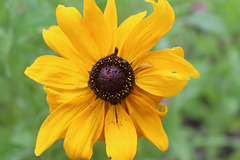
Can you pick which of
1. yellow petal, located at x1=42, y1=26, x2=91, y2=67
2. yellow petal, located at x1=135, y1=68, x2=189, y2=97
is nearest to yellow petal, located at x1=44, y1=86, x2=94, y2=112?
yellow petal, located at x1=42, y1=26, x2=91, y2=67

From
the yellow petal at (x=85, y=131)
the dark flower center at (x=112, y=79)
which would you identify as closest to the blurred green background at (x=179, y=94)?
the dark flower center at (x=112, y=79)

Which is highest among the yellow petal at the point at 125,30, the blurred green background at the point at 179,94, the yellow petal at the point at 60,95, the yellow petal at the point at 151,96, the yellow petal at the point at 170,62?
the yellow petal at the point at 125,30

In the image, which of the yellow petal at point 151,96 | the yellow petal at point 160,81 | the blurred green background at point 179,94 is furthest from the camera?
the blurred green background at point 179,94

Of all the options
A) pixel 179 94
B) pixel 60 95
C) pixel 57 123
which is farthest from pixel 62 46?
pixel 179 94

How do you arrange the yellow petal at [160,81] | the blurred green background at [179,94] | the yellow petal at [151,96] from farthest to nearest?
the blurred green background at [179,94] < the yellow petal at [151,96] < the yellow petal at [160,81]

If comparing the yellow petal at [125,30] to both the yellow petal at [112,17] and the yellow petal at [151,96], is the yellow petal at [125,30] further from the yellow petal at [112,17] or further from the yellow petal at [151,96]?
the yellow petal at [151,96]

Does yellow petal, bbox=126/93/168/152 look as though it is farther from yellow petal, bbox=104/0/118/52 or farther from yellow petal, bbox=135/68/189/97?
yellow petal, bbox=104/0/118/52
